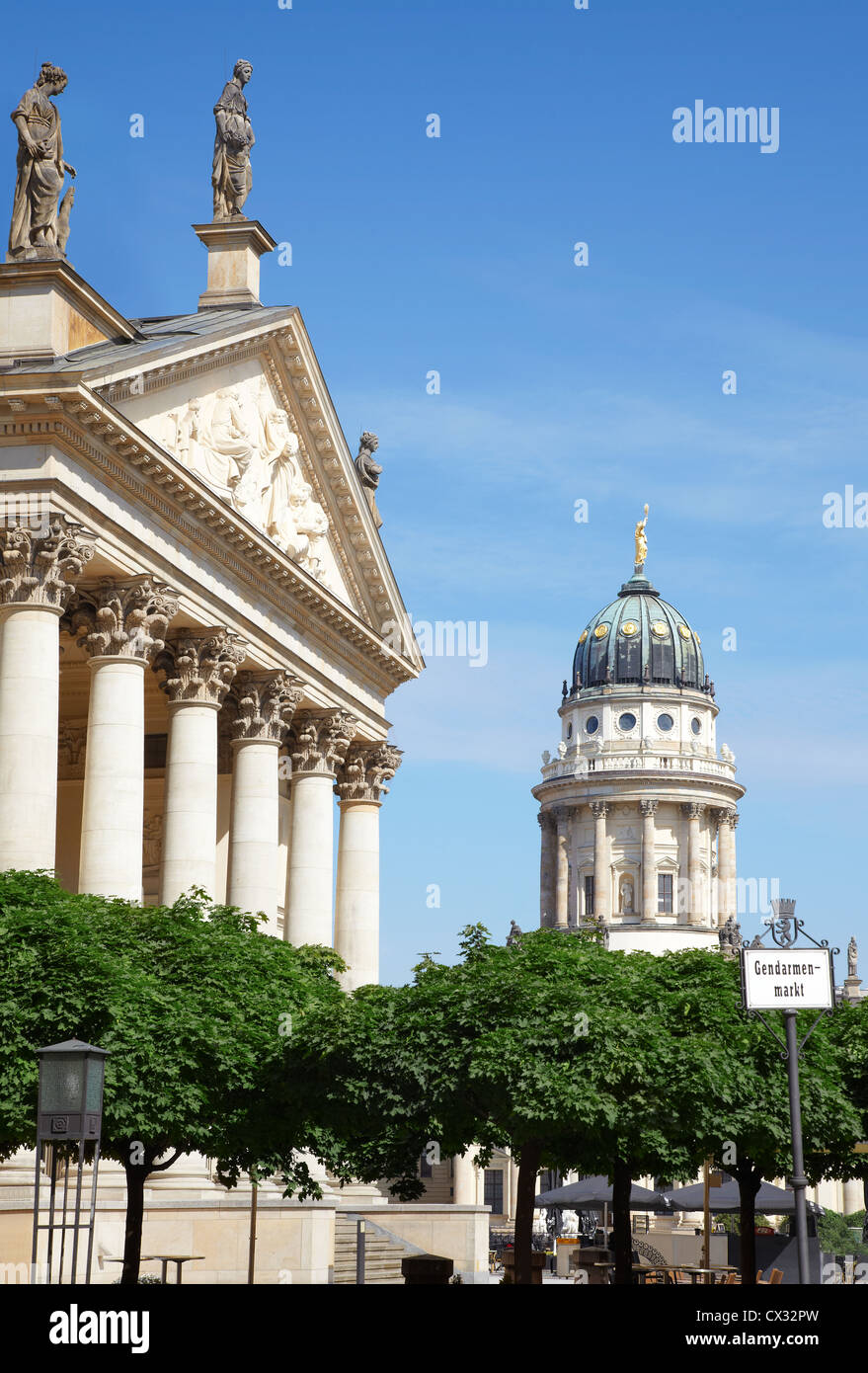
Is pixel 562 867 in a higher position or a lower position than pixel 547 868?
lower

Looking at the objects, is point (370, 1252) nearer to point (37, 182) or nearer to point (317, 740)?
point (317, 740)

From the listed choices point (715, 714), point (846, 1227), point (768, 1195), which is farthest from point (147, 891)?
point (715, 714)

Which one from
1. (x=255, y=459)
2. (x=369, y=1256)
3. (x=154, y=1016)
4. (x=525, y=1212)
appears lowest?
(x=369, y=1256)

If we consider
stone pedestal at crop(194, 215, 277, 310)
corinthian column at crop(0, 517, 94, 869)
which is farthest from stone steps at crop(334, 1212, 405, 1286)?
stone pedestal at crop(194, 215, 277, 310)

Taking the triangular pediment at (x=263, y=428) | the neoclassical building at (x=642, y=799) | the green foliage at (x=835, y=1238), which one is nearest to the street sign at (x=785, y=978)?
the triangular pediment at (x=263, y=428)

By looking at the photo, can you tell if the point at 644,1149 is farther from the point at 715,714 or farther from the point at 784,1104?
the point at 715,714

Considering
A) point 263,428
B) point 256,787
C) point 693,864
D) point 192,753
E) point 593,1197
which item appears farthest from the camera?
point 693,864

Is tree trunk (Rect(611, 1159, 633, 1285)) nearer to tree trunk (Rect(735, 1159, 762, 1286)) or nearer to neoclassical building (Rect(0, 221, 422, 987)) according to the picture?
tree trunk (Rect(735, 1159, 762, 1286))

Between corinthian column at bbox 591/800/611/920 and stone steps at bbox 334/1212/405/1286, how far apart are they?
424 ft

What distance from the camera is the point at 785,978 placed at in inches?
1204

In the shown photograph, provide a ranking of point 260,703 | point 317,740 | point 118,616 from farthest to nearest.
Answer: point 317,740 < point 260,703 < point 118,616

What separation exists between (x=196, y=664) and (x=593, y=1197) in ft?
78.1

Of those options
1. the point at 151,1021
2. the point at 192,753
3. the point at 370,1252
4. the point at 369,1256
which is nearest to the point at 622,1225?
the point at 369,1256

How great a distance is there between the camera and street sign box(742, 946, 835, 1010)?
3038 cm
